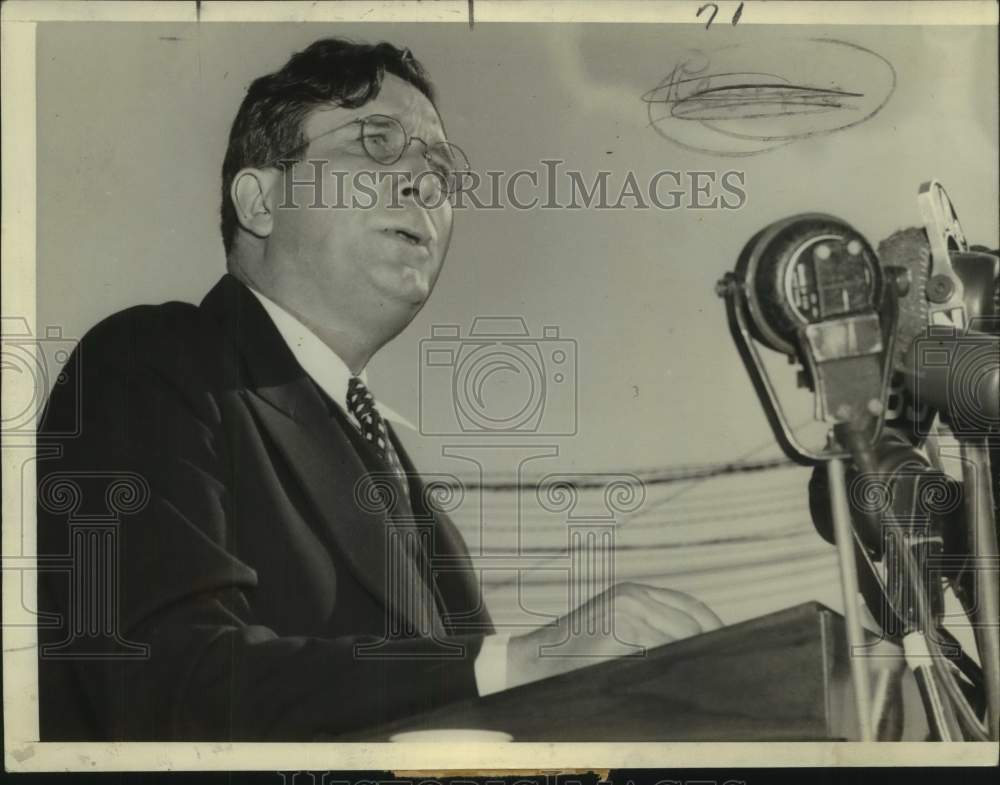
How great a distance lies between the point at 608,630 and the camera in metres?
3.68

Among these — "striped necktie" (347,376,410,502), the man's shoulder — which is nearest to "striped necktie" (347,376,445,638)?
"striped necktie" (347,376,410,502)

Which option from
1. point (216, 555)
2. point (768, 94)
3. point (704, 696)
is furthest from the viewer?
point (768, 94)

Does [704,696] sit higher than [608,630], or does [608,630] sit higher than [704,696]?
[608,630]

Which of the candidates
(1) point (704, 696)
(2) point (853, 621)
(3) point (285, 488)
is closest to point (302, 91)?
(3) point (285, 488)

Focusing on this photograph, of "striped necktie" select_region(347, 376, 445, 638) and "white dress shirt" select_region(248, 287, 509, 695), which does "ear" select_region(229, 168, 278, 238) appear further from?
"striped necktie" select_region(347, 376, 445, 638)

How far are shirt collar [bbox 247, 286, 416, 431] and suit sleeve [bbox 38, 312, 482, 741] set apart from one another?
256 millimetres

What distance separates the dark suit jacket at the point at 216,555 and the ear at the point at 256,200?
168mm

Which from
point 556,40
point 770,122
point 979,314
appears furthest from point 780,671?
point 556,40

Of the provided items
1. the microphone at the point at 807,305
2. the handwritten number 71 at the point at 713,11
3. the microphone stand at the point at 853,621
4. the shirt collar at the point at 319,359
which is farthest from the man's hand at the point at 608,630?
the handwritten number 71 at the point at 713,11

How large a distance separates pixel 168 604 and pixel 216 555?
194mm

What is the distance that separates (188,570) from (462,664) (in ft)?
2.48

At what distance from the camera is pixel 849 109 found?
149 inches

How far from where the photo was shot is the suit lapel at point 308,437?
11.9ft

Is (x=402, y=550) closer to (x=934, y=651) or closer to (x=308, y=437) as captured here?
(x=308, y=437)
